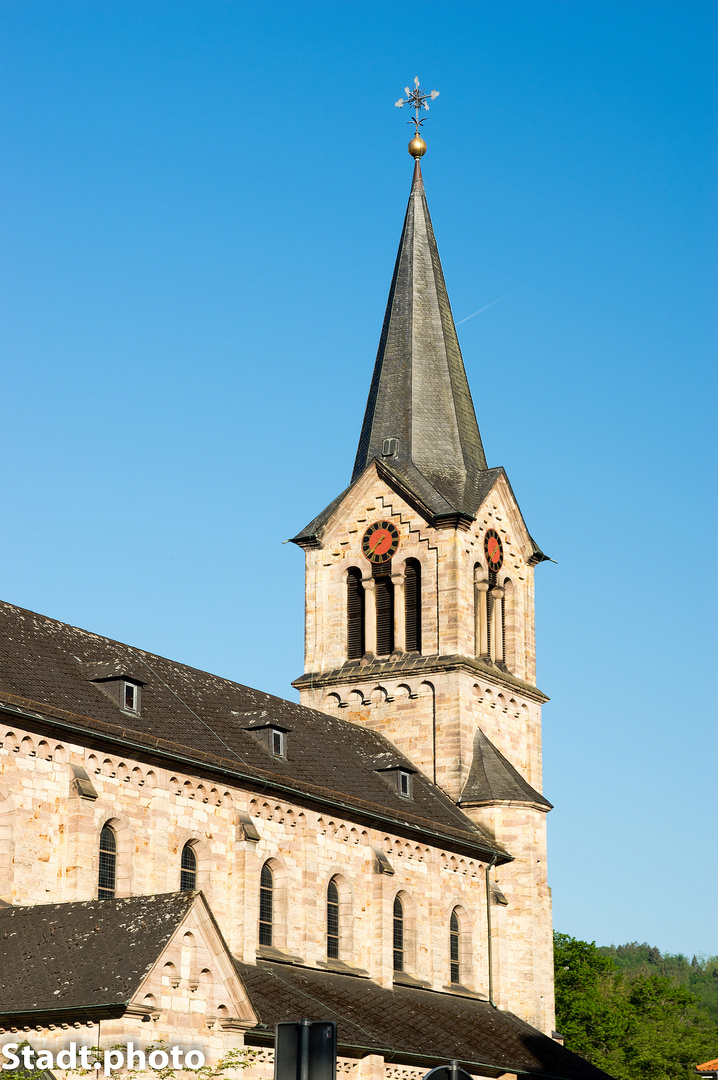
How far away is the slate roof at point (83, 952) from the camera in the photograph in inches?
1013

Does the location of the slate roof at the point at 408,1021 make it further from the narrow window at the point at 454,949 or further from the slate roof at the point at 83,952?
the slate roof at the point at 83,952

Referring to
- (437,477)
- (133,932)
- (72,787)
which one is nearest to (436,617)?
(437,477)

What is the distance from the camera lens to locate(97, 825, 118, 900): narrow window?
34.1 metres

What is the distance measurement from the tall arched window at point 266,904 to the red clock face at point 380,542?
56.2ft

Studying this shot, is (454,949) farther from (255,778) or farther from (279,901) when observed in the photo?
(255,778)

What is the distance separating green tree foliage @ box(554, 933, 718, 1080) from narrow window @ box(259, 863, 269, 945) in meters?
31.4

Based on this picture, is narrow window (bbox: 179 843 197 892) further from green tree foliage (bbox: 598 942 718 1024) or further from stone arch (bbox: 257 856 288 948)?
green tree foliage (bbox: 598 942 718 1024)

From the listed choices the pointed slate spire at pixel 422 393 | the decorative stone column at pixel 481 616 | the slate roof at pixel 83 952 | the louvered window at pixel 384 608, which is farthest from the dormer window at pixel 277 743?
the pointed slate spire at pixel 422 393

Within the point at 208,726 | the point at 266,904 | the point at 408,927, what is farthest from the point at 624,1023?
the point at 208,726

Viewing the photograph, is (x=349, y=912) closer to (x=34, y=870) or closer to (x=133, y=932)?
(x=34, y=870)

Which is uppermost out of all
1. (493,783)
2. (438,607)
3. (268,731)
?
(438,607)

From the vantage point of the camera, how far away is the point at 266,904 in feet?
130

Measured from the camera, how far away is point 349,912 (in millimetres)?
42094

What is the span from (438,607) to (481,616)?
2.00 metres
